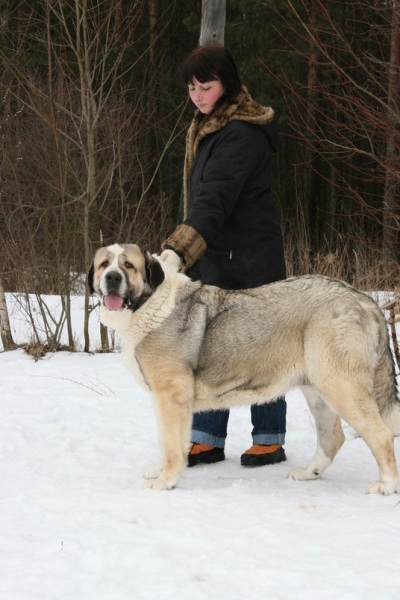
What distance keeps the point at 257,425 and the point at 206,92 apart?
2.14 m

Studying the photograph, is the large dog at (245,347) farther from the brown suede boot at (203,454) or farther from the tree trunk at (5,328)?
the tree trunk at (5,328)

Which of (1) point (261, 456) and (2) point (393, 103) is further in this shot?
(2) point (393, 103)

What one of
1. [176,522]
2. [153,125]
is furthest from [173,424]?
[153,125]

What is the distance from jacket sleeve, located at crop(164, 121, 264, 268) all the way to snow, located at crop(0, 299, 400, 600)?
1.37m

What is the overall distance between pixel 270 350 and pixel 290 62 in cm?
1476

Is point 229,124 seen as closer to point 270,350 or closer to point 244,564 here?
point 270,350

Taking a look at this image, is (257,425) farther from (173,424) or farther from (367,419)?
(367,419)

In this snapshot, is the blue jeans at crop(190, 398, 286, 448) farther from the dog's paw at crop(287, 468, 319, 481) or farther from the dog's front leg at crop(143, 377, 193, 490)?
the dog's front leg at crop(143, 377, 193, 490)

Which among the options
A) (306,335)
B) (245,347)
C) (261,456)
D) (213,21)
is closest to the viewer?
(306,335)

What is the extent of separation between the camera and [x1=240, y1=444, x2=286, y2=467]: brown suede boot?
14.0 ft

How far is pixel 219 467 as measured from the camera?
4.29 meters

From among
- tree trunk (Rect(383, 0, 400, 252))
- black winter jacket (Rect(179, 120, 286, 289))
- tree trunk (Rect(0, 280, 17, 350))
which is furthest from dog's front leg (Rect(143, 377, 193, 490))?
tree trunk (Rect(0, 280, 17, 350))

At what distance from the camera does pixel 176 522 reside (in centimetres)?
304

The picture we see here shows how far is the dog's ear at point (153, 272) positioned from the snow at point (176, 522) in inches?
44.9
